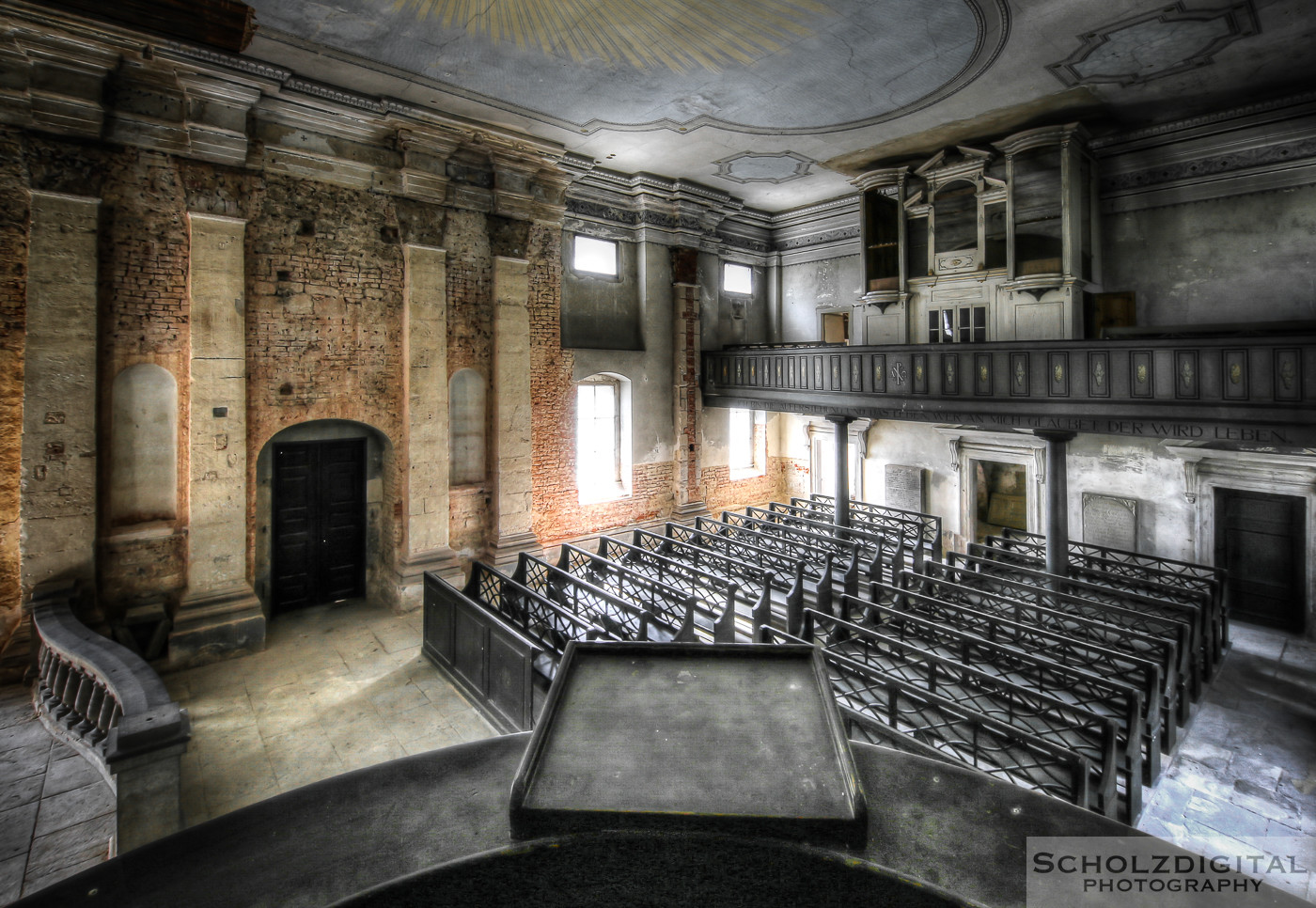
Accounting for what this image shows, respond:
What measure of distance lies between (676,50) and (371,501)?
7695 millimetres

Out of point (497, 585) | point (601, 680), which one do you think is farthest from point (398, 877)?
point (497, 585)

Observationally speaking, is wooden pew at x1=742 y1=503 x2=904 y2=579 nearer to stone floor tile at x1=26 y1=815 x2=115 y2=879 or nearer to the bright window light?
the bright window light

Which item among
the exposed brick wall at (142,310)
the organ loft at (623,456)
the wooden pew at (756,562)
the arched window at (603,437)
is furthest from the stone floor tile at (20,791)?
the arched window at (603,437)

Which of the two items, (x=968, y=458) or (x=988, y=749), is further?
(x=968, y=458)

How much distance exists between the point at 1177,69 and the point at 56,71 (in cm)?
1332

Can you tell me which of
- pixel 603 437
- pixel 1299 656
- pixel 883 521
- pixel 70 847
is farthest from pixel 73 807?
pixel 1299 656

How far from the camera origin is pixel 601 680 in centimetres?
191

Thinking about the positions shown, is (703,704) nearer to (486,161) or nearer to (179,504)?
(179,504)

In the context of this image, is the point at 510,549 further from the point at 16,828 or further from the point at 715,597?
the point at 16,828

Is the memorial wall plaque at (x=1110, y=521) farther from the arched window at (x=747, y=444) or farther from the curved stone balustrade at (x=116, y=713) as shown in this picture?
the curved stone balustrade at (x=116, y=713)

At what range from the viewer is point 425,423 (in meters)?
9.72

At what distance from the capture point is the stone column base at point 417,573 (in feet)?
30.9

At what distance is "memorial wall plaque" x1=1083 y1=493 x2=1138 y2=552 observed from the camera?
10742mm

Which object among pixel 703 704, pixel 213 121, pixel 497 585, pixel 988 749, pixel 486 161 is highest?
pixel 486 161
